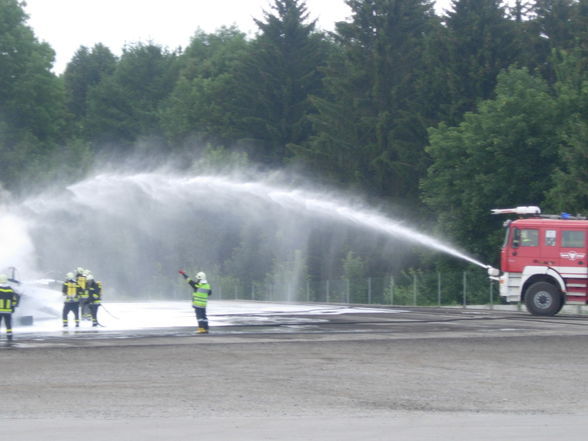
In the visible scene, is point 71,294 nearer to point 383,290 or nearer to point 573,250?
point 573,250

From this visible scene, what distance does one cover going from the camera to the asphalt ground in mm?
12883

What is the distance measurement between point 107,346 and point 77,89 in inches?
4166

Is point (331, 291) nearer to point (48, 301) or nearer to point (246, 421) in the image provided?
point (48, 301)

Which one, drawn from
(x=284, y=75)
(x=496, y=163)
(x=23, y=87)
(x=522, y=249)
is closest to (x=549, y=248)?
(x=522, y=249)

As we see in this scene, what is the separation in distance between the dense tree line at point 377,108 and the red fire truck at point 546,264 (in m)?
13.9

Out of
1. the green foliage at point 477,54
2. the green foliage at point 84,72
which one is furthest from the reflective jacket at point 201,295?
the green foliage at point 84,72

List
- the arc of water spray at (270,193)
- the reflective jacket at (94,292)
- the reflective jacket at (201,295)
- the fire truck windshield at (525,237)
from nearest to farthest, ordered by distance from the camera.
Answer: the reflective jacket at (201,295)
the reflective jacket at (94,292)
the fire truck windshield at (525,237)
the arc of water spray at (270,193)

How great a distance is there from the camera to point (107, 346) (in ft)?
79.9

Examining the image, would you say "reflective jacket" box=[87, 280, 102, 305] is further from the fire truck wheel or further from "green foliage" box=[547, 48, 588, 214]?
"green foliage" box=[547, 48, 588, 214]

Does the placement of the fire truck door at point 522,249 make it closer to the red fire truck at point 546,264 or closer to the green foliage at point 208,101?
the red fire truck at point 546,264

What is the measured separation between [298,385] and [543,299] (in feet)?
64.2

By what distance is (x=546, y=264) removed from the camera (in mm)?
34688

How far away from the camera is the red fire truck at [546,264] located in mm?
34500

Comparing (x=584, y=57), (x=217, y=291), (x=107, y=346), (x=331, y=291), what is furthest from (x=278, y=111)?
(x=107, y=346)
